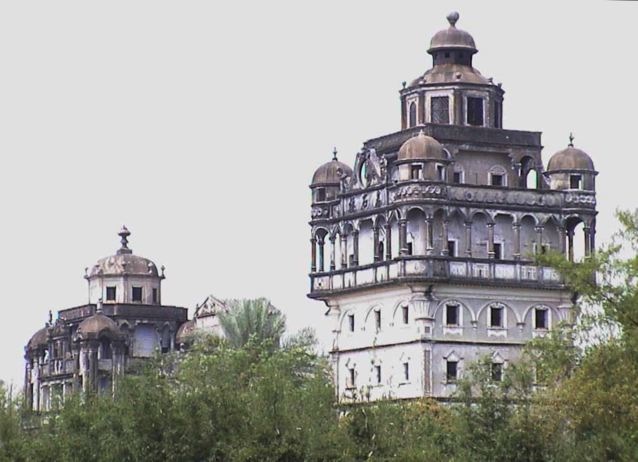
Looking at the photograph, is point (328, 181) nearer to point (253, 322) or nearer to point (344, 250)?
point (344, 250)

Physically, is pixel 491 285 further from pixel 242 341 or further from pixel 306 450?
pixel 306 450

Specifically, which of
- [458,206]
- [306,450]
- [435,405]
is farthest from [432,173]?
[306,450]

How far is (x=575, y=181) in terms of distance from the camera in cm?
12144

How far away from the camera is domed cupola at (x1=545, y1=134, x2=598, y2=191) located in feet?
398

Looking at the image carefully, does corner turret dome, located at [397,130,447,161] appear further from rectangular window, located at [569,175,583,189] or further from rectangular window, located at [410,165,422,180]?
rectangular window, located at [569,175,583,189]

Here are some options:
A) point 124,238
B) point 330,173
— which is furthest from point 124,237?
point 330,173

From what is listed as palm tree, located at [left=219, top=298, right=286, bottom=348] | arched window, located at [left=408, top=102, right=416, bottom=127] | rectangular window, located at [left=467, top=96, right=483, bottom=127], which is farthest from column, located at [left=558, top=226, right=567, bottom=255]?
palm tree, located at [left=219, top=298, right=286, bottom=348]

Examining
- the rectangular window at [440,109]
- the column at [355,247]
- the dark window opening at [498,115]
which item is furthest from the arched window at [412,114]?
the column at [355,247]

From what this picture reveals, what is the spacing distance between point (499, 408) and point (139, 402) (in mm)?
10139

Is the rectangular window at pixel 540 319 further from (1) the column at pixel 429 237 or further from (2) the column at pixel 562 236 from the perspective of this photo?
(1) the column at pixel 429 237

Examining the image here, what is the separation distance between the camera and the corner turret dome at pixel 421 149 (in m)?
117

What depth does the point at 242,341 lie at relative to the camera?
133 metres

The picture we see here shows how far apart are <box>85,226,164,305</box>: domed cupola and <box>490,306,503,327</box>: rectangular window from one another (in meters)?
40.1

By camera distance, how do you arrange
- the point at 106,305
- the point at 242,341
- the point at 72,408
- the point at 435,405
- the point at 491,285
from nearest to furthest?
the point at 72,408, the point at 435,405, the point at 491,285, the point at 242,341, the point at 106,305
